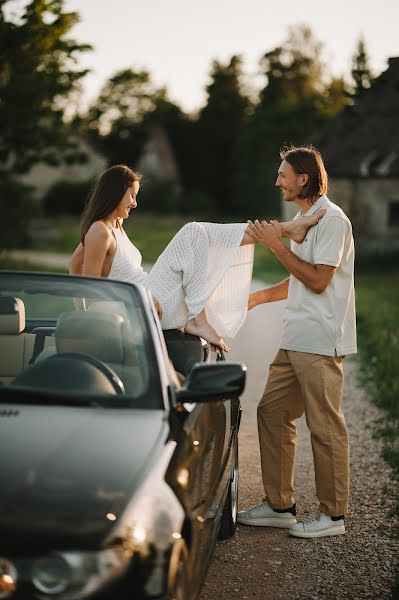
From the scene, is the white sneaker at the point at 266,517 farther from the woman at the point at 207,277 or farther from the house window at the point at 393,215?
the house window at the point at 393,215

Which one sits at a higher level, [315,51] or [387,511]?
[315,51]

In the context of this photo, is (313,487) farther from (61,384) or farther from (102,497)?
(102,497)

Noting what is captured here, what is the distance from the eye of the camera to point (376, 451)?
300 inches

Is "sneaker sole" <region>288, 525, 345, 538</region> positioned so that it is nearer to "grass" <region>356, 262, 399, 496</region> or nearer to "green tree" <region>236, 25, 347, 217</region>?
"grass" <region>356, 262, 399, 496</region>

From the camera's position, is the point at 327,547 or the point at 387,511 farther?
the point at 387,511

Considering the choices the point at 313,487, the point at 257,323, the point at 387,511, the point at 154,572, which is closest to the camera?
the point at 154,572

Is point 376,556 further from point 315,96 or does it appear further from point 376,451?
point 315,96

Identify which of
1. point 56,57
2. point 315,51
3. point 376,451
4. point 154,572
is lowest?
point 376,451

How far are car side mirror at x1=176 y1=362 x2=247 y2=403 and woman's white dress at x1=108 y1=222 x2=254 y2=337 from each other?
1.32 m

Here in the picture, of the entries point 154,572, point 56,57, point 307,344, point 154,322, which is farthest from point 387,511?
point 56,57

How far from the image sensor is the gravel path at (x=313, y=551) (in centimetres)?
467

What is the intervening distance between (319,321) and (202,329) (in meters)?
0.66

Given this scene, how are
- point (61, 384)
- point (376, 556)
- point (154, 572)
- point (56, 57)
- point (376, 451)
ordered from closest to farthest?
point (154, 572)
point (61, 384)
point (376, 556)
point (376, 451)
point (56, 57)

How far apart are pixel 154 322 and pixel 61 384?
0.49 metres
